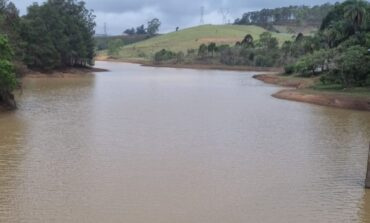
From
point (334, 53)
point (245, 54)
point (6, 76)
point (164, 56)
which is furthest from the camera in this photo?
point (164, 56)

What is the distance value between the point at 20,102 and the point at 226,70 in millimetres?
86535

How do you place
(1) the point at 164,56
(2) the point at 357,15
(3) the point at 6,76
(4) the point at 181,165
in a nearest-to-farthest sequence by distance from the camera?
(4) the point at 181,165 < (3) the point at 6,76 < (2) the point at 357,15 < (1) the point at 164,56

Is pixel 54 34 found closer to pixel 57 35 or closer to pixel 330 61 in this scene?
pixel 57 35

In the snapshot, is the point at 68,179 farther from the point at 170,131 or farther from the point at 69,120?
the point at 69,120

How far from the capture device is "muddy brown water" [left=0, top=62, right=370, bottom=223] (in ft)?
58.6

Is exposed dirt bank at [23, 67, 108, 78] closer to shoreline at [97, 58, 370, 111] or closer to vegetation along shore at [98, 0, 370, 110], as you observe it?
vegetation along shore at [98, 0, 370, 110]

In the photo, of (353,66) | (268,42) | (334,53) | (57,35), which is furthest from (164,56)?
(353,66)

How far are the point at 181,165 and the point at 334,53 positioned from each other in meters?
43.4

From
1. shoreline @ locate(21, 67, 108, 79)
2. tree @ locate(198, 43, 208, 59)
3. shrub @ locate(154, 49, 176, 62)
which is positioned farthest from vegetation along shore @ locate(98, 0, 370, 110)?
shoreline @ locate(21, 67, 108, 79)

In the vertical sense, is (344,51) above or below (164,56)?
above

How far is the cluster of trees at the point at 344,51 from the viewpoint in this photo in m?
55.2

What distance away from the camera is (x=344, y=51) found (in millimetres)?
59719

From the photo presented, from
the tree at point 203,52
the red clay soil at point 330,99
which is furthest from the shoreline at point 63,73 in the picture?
the tree at point 203,52

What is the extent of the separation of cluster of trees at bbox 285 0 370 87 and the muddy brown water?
1096 centimetres
